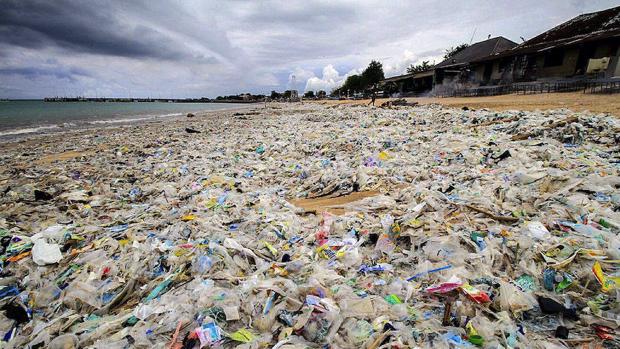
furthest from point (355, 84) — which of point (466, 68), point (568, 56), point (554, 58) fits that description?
point (568, 56)

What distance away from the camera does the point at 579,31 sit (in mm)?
20609

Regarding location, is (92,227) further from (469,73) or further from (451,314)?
(469,73)

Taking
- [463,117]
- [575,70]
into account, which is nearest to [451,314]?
[463,117]

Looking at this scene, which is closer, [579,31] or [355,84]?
[579,31]

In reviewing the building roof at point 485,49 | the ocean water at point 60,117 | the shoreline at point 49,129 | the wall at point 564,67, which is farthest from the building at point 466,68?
the ocean water at point 60,117

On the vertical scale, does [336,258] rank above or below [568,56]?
below

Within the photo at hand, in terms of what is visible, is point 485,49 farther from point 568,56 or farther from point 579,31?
point 568,56

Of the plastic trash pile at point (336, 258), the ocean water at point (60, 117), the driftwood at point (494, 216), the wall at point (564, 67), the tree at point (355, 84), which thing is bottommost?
the plastic trash pile at point (336, 258)

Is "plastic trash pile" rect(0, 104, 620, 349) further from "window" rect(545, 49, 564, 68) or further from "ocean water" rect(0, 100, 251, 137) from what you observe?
"ocean water" rect(0, 100, 251, 137)

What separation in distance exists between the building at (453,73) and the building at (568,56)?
2730mm

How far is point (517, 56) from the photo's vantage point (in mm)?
21906

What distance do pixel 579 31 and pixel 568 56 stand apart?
146 inches

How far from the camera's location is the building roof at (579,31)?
18.1 m

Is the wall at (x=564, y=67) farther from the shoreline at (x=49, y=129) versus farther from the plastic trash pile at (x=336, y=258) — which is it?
the shoreline at (x=49, y=129)
